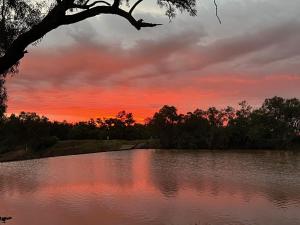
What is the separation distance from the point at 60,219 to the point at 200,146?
3265 inches

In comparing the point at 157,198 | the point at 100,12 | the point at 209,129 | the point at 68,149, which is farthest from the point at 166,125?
the point at 100,12

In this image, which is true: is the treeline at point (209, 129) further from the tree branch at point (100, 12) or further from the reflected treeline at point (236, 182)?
the tree branch at point (100, 12)

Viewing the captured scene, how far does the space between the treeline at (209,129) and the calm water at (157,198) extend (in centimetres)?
5751

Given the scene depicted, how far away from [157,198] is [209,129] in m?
78.2

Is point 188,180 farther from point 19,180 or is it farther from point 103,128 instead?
point 103,128

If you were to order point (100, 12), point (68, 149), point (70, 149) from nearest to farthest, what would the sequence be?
1. point (100, 12)
2. point (70, 149)
3. point (68, 149)

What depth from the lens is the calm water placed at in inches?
959

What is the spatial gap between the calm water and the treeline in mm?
57513

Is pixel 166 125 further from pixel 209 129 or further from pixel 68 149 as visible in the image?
pixel 68 149

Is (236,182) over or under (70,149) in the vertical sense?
under

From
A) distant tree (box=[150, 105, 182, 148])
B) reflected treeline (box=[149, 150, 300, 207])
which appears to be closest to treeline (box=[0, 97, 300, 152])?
distant tree (box=[150, 105, 182, 148])

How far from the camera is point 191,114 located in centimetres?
11075

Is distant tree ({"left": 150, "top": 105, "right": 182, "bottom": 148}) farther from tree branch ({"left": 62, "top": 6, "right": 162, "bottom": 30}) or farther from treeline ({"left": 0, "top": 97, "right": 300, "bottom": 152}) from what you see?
tree branch ({"left": 62, "top": 6, "right": 162, "bottom": 30})

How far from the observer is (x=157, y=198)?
30.3 metres
